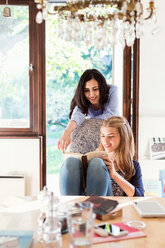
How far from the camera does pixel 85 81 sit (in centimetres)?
268

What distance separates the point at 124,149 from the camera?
7.07 feet

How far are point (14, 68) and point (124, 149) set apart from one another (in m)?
1.47

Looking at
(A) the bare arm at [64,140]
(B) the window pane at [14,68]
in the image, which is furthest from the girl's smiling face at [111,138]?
(B) the window pane at [14,68]

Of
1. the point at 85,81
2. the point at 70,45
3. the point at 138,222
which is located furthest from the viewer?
the point at 70,45

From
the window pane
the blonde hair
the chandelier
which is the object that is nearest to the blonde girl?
the blonde hair

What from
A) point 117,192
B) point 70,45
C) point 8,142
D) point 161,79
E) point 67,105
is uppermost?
point 70,45

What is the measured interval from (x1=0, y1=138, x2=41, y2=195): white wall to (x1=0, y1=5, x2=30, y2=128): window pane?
180mm

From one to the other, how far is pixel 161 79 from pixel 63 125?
1011mm

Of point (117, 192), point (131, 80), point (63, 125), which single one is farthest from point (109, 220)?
point (63, 125)

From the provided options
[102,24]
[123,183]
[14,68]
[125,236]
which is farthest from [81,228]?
[14,68]

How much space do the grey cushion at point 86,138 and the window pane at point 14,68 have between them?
870 millimetres

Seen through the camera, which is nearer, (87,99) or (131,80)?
(87,99)

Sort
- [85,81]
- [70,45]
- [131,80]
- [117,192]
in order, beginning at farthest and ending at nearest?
[70,45] → [131,80] → [85,81] → [117,192]

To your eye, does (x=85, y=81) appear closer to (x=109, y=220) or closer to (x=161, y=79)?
(x=161, y=79)
